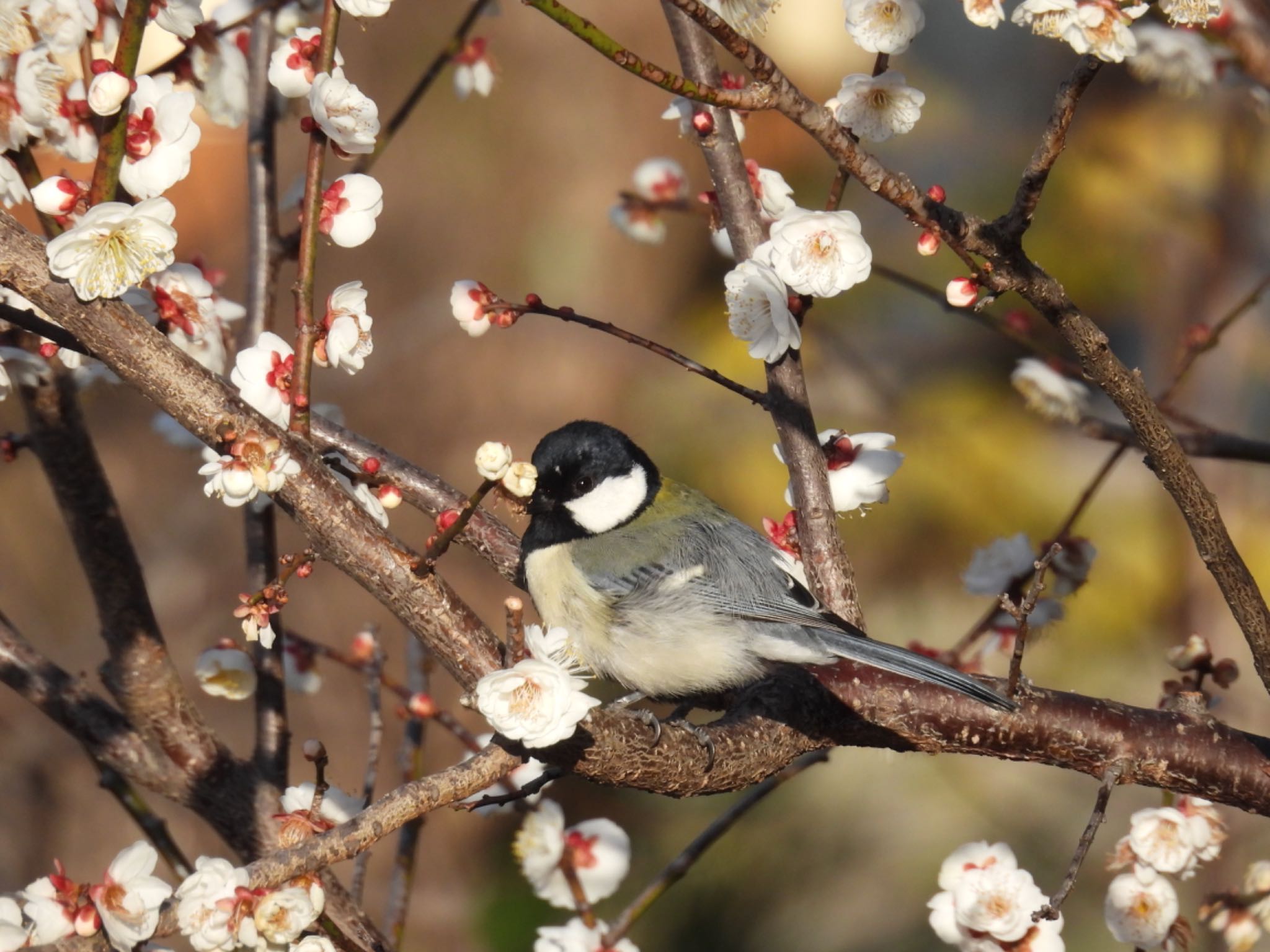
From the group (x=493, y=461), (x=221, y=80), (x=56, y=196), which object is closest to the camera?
(x=493, y=461)

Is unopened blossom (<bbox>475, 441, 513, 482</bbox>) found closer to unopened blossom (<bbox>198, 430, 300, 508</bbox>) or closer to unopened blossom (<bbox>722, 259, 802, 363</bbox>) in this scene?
unopened blossom (<bbox>198, 430, 300, 508</bbox>)

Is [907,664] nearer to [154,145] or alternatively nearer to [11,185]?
[154,145]

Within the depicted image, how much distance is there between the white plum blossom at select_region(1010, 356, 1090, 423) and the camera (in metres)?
1.65

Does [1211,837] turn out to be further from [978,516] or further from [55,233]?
[978,516]

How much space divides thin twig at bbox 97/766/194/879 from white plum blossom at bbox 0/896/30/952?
13.6 inches

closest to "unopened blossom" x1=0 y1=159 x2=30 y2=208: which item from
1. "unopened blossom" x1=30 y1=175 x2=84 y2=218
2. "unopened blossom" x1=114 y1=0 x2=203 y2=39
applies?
"unopened blossom" x1=30 y1=175 x2=84 y2=218

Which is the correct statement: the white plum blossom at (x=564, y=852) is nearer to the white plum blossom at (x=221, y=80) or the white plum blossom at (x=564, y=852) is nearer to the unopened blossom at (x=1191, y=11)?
the white plum blossom at (x=221, y=80)

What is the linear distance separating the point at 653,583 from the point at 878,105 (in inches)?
29.0

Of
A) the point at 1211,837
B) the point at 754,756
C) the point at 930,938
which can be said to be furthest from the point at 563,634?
the point at 930,938

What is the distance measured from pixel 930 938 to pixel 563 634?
2.35 m

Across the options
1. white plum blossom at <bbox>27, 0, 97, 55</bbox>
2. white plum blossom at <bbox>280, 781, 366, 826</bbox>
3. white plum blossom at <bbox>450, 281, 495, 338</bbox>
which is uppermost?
white plum blossom at <bbox>450, 281, 495, 338</bbox>

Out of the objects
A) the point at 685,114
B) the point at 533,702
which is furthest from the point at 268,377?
the point at 685,114

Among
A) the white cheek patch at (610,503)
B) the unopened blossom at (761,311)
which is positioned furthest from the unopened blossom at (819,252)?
the white cheek patch at (610,503)

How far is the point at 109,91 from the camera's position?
3.36ft
